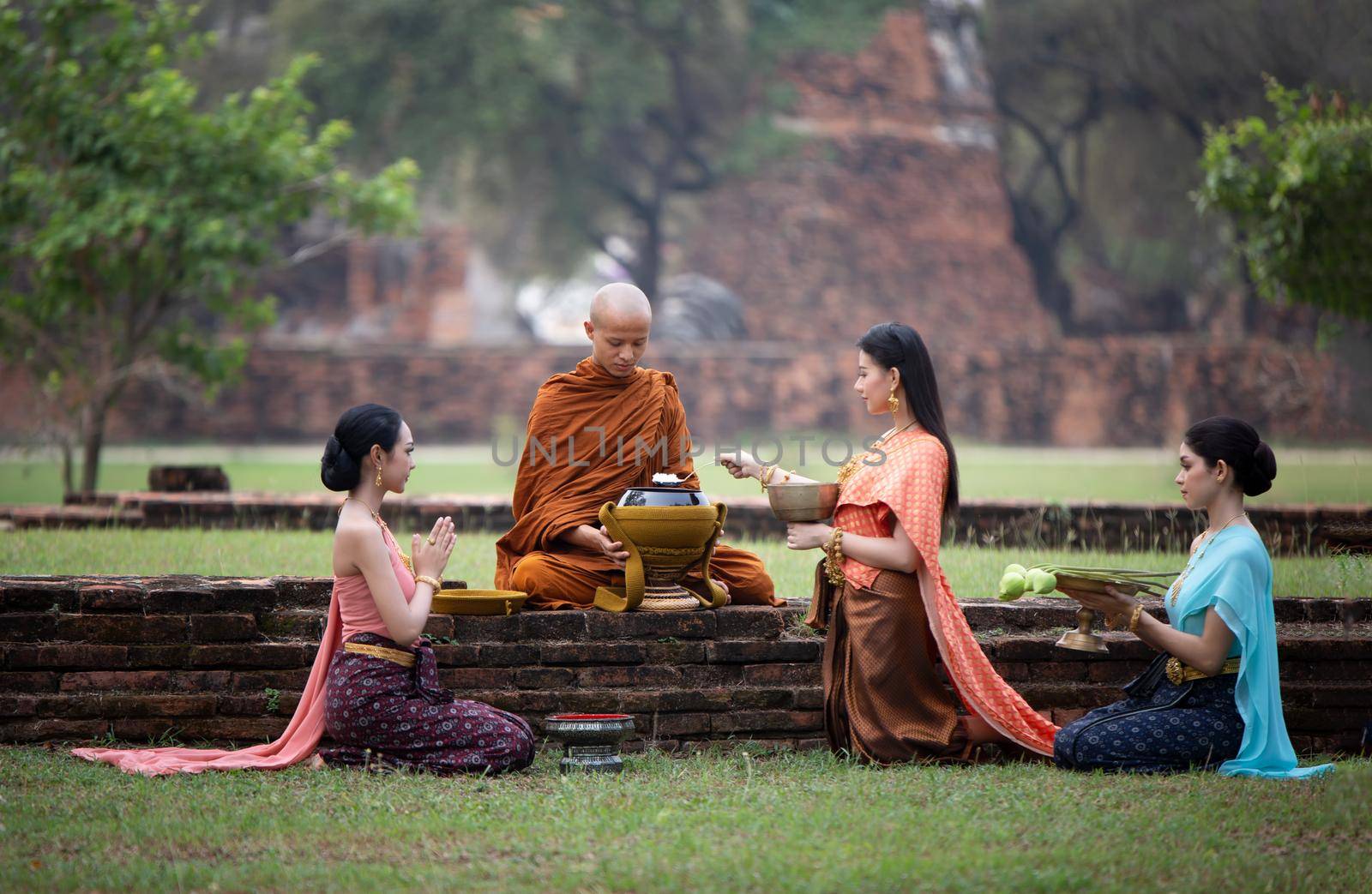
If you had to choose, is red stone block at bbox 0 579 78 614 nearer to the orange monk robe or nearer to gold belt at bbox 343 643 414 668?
gold belt at bbox 343 643 414 668

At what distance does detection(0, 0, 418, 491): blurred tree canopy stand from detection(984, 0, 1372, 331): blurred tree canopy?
15.2 m

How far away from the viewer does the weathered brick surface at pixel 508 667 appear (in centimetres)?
400

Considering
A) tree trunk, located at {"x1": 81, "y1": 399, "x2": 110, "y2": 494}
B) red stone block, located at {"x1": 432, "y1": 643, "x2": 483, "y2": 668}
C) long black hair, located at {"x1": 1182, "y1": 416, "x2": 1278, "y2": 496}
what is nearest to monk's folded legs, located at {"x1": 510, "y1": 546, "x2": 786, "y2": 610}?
red stone block, located at {"x1": 432, "y1": 643, "x2": 483, "y2": 668}

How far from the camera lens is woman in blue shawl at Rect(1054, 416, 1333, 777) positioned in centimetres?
370

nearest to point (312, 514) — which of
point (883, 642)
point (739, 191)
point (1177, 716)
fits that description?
point (883, 642)

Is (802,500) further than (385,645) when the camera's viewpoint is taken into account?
Yes

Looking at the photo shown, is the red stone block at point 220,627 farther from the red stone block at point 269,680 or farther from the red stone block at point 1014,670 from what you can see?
the red stone block at point 1014,670


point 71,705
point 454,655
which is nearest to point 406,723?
point 454,655

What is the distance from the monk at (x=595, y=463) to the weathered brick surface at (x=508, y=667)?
0.15 m

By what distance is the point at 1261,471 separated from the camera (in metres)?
3.77

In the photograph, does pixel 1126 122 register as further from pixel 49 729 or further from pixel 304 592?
pixel 49 729

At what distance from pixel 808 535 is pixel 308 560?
10.3 feet

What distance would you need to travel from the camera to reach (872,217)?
2577cm

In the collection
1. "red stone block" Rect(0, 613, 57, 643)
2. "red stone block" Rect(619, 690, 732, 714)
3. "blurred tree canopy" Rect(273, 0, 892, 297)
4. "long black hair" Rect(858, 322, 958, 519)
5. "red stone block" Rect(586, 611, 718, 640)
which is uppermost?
"blurred tree canopy" Rect(273, 0, 892, 297)
